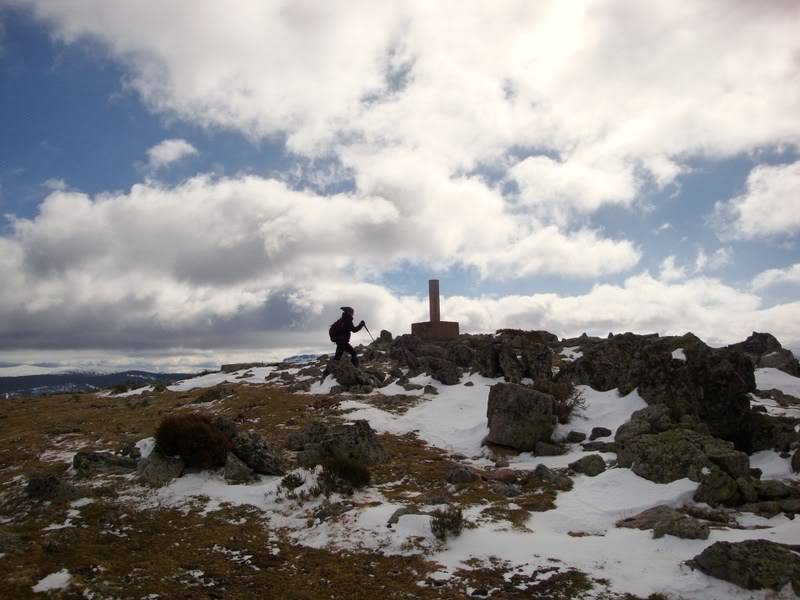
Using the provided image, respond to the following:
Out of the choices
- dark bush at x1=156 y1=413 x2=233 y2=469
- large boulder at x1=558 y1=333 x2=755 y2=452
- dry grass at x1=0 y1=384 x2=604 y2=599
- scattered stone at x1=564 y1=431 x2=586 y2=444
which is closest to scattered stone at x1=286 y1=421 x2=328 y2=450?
dry grass at x1=0 y1=384 x2=604 y2=599

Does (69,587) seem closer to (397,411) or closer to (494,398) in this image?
(494,398)

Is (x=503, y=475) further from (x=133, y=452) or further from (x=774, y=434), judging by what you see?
(x=133, y=452)

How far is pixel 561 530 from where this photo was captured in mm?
8805

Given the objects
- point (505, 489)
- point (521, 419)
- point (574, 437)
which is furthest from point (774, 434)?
point (505, 489)

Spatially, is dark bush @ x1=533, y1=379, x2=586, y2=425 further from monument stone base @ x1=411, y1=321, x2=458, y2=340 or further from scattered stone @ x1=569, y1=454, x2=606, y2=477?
Result: monument stone base @ x1=411, y1=321, x2=458, y2=340

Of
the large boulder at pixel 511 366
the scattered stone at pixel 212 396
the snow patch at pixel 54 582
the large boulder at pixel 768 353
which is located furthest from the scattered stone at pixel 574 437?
the scattered stone at pixel 212 396

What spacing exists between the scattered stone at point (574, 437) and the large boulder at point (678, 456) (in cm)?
255

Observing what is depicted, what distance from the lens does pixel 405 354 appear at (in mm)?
29000

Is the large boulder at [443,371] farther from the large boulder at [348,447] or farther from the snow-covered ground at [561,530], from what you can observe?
the large boulder at [348,447]

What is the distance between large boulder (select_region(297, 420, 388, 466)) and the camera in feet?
40.6

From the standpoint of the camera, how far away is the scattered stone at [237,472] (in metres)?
11.4

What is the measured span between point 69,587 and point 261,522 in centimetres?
316

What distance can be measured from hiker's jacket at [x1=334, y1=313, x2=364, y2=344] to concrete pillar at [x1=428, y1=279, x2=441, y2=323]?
15219 mm

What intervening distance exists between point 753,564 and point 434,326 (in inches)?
1305
